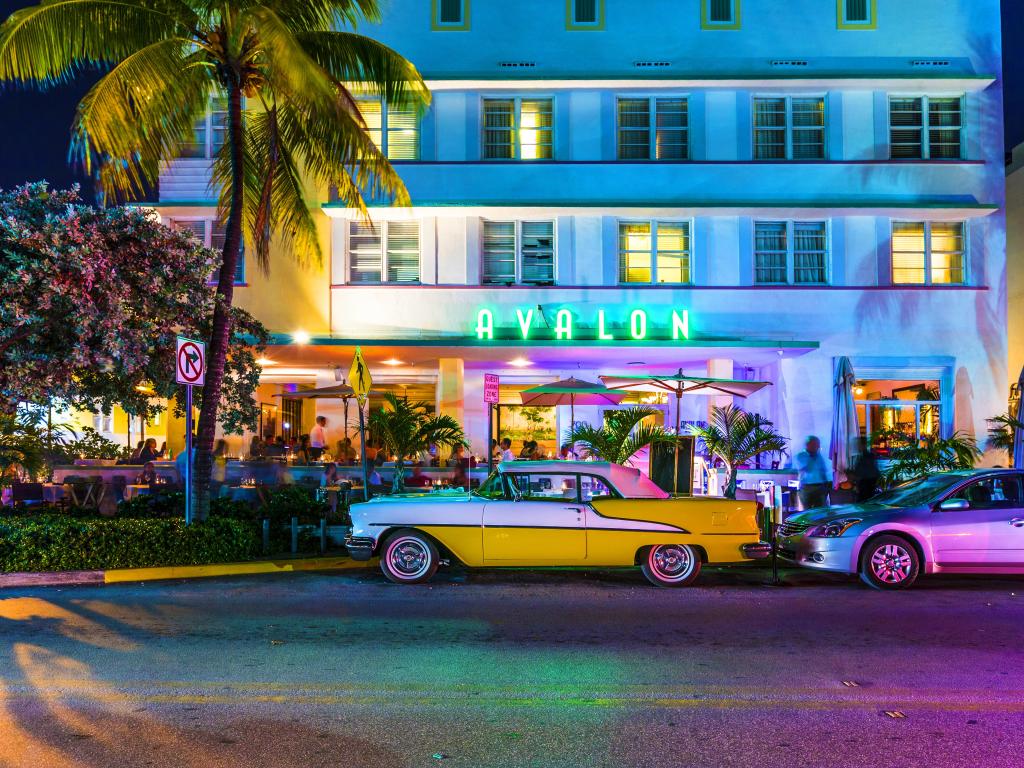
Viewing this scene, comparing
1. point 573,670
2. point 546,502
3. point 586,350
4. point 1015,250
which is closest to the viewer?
point 573,670

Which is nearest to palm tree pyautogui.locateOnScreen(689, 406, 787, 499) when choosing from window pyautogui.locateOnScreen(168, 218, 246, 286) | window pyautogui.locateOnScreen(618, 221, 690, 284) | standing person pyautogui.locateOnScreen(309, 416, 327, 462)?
window pyautogui.locateOnScreen(618, 221, 690, 284)

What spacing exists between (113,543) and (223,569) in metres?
1.44

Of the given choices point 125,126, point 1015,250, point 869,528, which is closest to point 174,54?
point 125,126

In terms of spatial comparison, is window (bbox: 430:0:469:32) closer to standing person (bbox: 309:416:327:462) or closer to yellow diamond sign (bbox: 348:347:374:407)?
standing person (bbox: 309:416:327:462)

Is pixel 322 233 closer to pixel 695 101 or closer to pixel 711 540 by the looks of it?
pixel 695 101

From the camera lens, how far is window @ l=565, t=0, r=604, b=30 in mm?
20297

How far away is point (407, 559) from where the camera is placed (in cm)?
1032

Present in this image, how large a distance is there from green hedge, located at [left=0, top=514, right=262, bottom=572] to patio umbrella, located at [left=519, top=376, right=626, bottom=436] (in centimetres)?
647

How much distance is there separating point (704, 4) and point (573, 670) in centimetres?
1832

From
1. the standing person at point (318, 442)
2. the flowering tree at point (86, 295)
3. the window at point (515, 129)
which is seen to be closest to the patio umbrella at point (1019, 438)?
the window at point (515, 129)

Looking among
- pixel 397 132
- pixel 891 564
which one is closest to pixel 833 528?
pixel 891 564

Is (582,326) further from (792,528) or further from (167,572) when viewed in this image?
(167,572)

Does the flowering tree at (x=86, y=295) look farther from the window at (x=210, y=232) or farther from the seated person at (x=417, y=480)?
the window at (x=210, y=232)

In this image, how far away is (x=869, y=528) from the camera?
10180 mm
